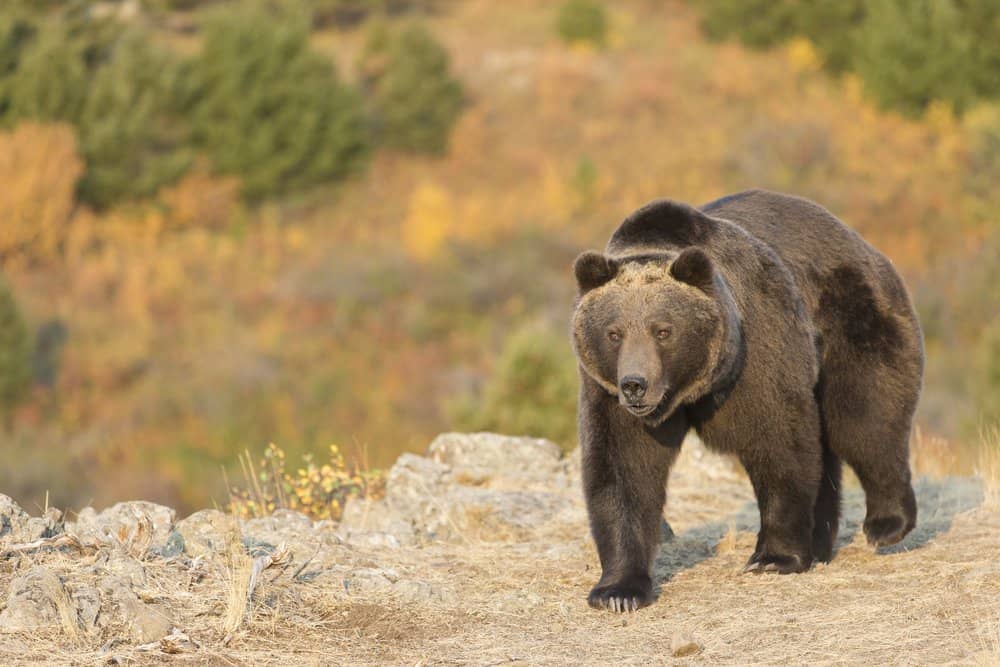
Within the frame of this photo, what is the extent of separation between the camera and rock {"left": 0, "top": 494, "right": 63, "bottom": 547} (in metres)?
6.50

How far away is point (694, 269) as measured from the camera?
6.35m

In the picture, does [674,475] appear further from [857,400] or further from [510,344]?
[510,344]

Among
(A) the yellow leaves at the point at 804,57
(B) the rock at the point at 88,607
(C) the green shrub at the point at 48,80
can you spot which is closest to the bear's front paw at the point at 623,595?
(B) the rock at the point at 88,607

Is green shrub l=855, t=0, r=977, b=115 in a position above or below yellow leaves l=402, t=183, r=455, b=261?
above

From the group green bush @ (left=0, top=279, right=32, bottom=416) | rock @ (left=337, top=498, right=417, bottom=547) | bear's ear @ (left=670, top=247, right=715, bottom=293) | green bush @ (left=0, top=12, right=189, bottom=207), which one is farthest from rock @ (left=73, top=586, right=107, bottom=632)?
green bush @ (left=0, top=12, right=189, bottom=207)

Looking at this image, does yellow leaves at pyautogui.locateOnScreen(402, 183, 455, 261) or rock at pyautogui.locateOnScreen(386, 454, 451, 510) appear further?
yellow leaves at pyautogui.locateOnScreen(402, 183, 455, 261)

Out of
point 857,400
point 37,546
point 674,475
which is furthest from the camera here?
point 674,475

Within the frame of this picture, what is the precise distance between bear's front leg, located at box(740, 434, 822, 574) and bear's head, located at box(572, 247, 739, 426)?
0.70 metres

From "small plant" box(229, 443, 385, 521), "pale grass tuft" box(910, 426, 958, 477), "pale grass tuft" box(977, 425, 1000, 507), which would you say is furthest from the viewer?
"pale grass tuft" box(910, 426, 958, 477)

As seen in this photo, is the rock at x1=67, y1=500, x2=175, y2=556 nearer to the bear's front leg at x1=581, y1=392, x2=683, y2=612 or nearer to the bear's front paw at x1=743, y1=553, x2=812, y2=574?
the bear's front leg at x1=581, y1=392, x2=683, y2=612

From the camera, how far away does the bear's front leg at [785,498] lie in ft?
22.7

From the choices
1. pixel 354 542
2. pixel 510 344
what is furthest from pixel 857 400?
pixel 510 344

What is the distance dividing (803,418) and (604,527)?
114cm

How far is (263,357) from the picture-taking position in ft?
119
